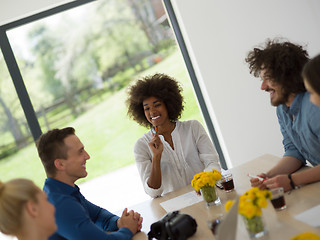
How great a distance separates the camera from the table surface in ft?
4.92

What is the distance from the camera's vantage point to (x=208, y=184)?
6.60ft

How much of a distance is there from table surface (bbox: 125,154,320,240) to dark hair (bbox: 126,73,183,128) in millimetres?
692

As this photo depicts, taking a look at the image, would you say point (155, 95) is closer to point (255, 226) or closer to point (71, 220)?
point (71, 220)

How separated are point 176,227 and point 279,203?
44cm

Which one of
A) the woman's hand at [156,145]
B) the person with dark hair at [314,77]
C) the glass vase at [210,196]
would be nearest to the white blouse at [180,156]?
the woman's hand at [156,145]

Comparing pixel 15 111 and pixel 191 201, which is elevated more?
pixel 15 111

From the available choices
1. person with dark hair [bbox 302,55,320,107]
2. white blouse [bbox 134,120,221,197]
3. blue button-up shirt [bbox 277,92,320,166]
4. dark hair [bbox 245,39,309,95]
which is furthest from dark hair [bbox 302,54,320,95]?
white blouse [bbox 134,120,221,197]

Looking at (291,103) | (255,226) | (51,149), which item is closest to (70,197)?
(51,149)

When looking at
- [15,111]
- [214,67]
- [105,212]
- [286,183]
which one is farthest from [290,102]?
[15,111]

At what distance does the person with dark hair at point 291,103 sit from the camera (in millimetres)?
2072

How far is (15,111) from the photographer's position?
4.42 m

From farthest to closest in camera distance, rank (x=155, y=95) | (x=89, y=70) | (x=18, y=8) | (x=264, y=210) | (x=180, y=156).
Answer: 1. (x=89, y=70)
2. (x=18, y=8)
3. (x=155, y=95)
4. (x=180, y=156)
5. (x=264, y=210)

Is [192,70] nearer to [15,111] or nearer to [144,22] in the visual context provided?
[144,22]

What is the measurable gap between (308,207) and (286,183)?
0.86ft
